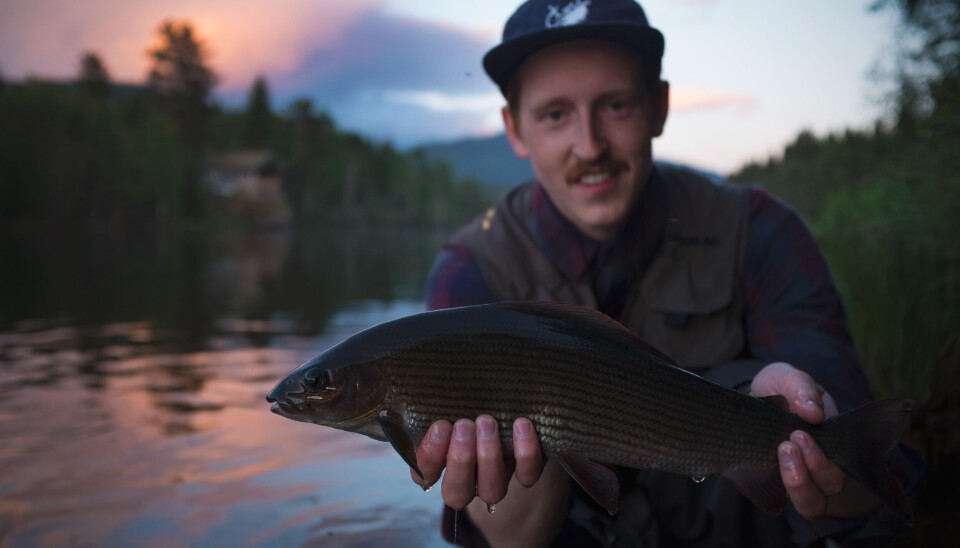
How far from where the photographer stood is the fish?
7.45ft

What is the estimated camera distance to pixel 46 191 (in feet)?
157

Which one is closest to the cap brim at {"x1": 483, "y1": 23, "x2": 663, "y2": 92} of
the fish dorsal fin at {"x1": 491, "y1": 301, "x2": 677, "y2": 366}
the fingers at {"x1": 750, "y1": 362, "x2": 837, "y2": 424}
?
the fish dorsal fin at {"x1": 491, "y1": 301, "x2": 677, "y2": 366}

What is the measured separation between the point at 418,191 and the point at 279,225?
37.5 metres

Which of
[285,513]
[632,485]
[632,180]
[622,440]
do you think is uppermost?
[632,180]

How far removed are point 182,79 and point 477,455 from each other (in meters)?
87.4

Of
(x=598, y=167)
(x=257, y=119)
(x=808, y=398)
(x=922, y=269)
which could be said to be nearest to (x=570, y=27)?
(x=598, y=167)

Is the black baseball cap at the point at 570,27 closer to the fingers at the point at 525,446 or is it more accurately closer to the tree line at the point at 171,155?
the fingers at the point at 525,446

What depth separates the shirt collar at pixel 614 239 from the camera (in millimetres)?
3488

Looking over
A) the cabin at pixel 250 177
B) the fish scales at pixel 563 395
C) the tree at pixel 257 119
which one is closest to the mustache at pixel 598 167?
the fish scales at pixel 563 395

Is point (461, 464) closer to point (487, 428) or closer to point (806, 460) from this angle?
point (487, 428)

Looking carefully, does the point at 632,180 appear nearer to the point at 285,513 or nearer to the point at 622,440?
the point at 622,440

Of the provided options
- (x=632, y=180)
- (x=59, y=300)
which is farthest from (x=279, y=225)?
(x=632, y=180)

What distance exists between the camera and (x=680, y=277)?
3.48m

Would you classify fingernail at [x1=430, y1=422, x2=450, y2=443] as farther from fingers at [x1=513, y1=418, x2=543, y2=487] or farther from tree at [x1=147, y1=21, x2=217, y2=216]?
tree at [x1=147, y1=21, x2=217, y2=216]
